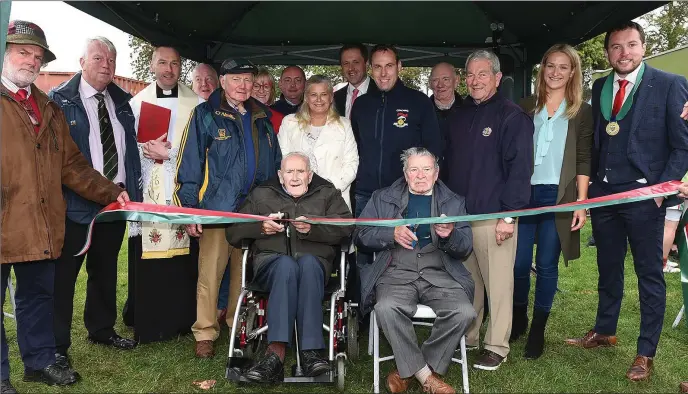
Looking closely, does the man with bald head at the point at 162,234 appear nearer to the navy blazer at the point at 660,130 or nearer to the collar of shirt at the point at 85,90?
the collar of shirt at the point at 85,90

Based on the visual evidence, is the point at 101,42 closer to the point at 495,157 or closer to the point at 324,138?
the point at 324,138

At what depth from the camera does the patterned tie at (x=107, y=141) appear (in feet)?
13.7

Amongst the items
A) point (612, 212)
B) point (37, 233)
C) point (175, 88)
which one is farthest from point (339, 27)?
point (37, 233)

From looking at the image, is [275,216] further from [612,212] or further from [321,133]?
[612,212]

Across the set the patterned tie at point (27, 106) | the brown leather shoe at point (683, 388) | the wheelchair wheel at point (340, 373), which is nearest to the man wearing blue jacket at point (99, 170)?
the patterned tie at point (27, 106)

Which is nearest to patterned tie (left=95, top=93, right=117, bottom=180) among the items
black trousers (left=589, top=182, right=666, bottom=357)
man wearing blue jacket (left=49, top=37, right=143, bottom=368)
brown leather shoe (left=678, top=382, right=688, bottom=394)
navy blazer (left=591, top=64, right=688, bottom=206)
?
man wearing blue jacket (left=49, top=37, right=143, bottom=368)

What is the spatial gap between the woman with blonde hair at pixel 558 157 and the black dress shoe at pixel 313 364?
1659 millimetres

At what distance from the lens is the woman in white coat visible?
Result: 4.29 meters

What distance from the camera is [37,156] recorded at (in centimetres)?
339

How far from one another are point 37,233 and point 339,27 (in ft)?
13.3

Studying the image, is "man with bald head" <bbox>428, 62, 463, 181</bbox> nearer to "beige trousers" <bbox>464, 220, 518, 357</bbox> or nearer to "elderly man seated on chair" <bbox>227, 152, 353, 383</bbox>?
"beige trousers" <bbox>464, 220, 518, 357</bbox>

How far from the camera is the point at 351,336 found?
408cm

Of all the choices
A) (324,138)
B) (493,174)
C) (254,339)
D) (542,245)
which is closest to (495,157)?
(493,174)

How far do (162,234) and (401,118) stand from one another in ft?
6.38
